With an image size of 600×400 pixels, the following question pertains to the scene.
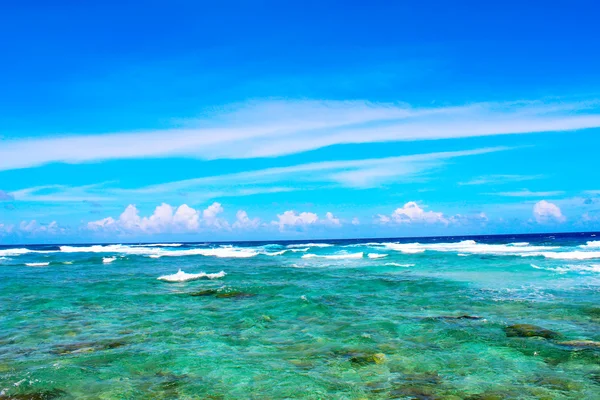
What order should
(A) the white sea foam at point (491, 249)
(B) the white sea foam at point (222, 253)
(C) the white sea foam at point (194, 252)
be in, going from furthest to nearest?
1. (C) the white sea foam at point (194, 252)
2. (B) the white sea foam at point (222, 253)
3. (A) the white sea foam at point (491, 249)

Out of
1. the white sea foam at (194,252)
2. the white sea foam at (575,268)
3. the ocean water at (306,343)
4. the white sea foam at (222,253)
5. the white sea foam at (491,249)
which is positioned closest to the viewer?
the ocean water at (306,343)

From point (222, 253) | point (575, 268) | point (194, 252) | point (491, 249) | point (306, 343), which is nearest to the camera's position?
point (306, 343)

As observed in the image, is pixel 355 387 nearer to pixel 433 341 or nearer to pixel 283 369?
pixel 283 369

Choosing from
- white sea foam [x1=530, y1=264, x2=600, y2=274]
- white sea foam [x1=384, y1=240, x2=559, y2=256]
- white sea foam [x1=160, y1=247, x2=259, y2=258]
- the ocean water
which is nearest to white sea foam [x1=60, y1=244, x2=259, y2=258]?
white sea foam [x1=160, y1=247, x2=259, y2=258]

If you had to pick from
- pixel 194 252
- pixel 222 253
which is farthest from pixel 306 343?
pixel 194 252

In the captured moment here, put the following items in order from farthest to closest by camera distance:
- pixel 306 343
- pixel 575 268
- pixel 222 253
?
pixel 222 253
pixel 575 268
pixel 306 343

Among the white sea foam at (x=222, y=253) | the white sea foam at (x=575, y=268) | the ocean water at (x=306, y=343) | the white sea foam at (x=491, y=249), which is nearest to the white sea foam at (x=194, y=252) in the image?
the white sea foam at (x=222, y=253)

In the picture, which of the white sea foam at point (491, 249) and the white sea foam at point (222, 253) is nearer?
the white sea foam at point (491, 249)

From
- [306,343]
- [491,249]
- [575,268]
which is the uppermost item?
[491,249]

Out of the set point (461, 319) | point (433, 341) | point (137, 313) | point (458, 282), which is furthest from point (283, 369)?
point (458, 282)

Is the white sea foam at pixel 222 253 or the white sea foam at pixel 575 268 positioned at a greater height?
the white sea foam at pixel 222 253

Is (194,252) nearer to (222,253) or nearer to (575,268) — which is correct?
(222,253)

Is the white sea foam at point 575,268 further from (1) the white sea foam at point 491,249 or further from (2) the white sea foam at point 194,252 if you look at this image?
(2) the white sea foam at point 194,252

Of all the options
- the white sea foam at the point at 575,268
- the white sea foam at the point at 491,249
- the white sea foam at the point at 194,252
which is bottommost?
the white sea foam at the point at 575,268
